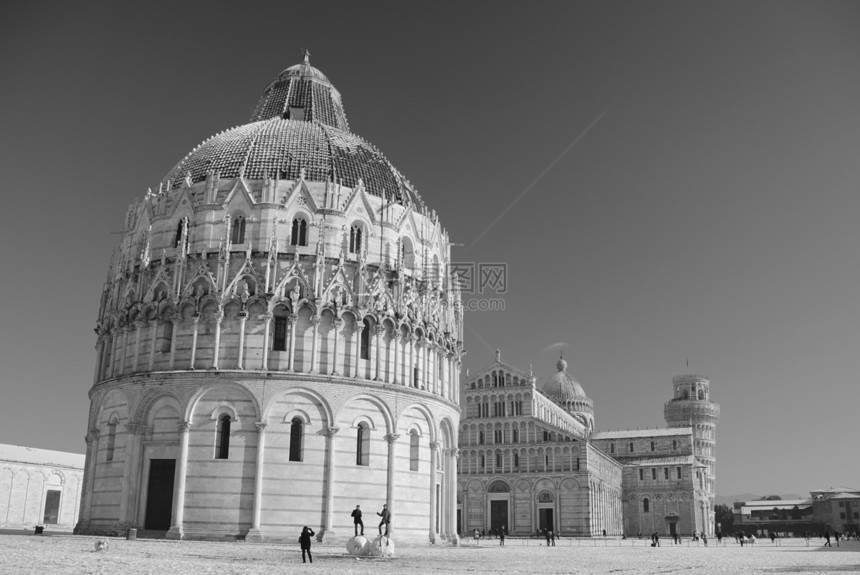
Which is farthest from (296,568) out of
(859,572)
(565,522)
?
(565,522)

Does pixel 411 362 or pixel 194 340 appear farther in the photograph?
pixel 411 362

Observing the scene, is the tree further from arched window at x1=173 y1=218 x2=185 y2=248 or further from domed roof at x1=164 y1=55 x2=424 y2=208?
arched window at x1=173 y1=218 x2=185 y2=248

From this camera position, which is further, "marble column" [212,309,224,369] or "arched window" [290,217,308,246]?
"arched window" [290,217,308,246]

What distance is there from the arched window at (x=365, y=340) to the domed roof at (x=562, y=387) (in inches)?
3494

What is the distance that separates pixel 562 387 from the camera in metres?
128

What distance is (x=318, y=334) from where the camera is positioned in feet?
133

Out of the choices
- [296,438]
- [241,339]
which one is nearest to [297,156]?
[241,339]

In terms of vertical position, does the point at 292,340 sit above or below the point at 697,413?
below

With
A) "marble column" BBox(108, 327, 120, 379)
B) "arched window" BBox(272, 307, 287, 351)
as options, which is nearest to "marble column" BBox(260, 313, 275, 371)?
"arched window" BBox(272, 307, 287, 351)

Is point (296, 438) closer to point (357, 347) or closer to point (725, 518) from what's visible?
point (357, 347)

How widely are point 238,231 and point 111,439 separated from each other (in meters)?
12.3

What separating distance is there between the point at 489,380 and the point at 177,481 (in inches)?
2372

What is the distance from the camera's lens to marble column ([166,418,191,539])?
37.4 metres

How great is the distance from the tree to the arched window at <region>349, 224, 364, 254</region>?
109948 millimetres
